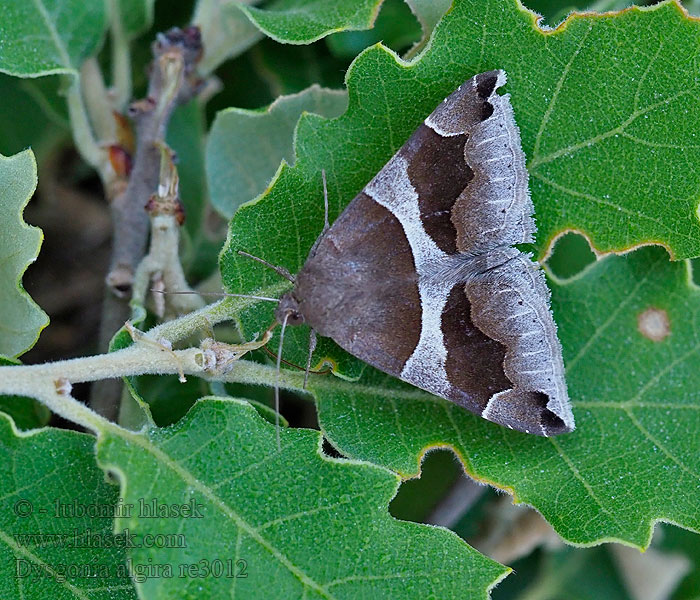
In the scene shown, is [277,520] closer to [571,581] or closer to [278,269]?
[278,269]

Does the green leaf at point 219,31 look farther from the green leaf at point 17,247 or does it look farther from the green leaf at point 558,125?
the green leaf at point 17,247

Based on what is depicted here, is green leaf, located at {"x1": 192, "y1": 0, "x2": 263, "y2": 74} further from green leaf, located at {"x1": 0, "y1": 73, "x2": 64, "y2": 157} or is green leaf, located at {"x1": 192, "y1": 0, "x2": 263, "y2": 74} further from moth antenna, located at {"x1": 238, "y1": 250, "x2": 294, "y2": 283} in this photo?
moth antenna, located at {"x1": 238, "y1": 250, "x2": 294, "y2": 283}

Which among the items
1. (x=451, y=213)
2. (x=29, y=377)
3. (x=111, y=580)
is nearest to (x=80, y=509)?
(x=111, y=580)

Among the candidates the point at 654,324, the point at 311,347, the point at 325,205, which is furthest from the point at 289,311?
the point at 654,324

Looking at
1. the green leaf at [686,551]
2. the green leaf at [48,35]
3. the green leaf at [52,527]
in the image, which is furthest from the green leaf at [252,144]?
the green leaf at [686,551]

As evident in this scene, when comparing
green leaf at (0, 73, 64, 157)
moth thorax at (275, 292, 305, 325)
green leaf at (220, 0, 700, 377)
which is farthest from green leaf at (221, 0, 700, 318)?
green leaf at (0, 73, 64, 157)

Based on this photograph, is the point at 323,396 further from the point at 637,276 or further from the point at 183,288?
the point at 637,276
